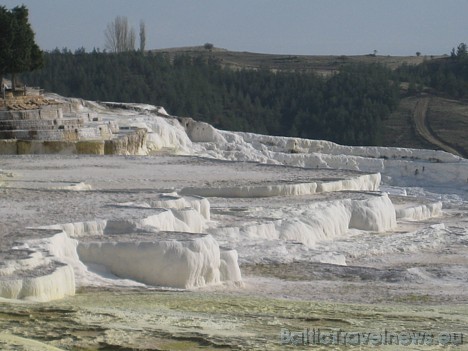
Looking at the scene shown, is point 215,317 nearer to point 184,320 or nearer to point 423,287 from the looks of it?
point 184,320

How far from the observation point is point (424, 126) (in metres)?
57.0

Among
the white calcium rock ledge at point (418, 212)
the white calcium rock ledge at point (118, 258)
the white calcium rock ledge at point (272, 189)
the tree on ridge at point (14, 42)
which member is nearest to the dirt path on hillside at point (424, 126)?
the tree on ridge at point (14, 42)

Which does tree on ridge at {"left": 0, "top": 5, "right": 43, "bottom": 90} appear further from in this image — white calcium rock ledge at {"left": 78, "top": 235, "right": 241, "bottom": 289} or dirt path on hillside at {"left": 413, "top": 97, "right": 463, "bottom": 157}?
dirt path on hillside at {"left": 413, "top": 97, "right": 463, "bottom": 157}

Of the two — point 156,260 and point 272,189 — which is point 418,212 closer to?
point 272,189

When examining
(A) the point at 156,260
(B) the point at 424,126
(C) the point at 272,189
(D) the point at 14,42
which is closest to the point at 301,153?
(D) the point at 14,42

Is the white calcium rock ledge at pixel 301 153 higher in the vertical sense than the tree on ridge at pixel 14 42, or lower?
lower

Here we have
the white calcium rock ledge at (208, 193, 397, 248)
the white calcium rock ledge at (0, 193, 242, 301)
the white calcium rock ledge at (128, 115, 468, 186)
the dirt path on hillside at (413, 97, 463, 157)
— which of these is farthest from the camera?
the dirt path on hillside at (413, 97, 463, 157)

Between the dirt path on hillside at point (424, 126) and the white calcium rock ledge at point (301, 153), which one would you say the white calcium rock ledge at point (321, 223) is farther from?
the dirt path on hillside at point (424, 126)

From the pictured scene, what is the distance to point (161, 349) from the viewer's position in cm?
A: 818

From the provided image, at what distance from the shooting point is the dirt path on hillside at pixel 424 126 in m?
52.3

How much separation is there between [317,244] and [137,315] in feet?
25.1

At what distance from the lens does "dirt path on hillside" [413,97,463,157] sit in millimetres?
52281

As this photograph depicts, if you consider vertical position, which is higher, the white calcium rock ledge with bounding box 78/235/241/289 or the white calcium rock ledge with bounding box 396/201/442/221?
the white calcium rock ledge with bounding box 78/235/241/289

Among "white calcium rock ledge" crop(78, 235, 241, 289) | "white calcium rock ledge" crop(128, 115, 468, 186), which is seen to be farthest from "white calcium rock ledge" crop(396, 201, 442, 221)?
"white calcium rock ledge" crop(128, 115, 468, 186)
